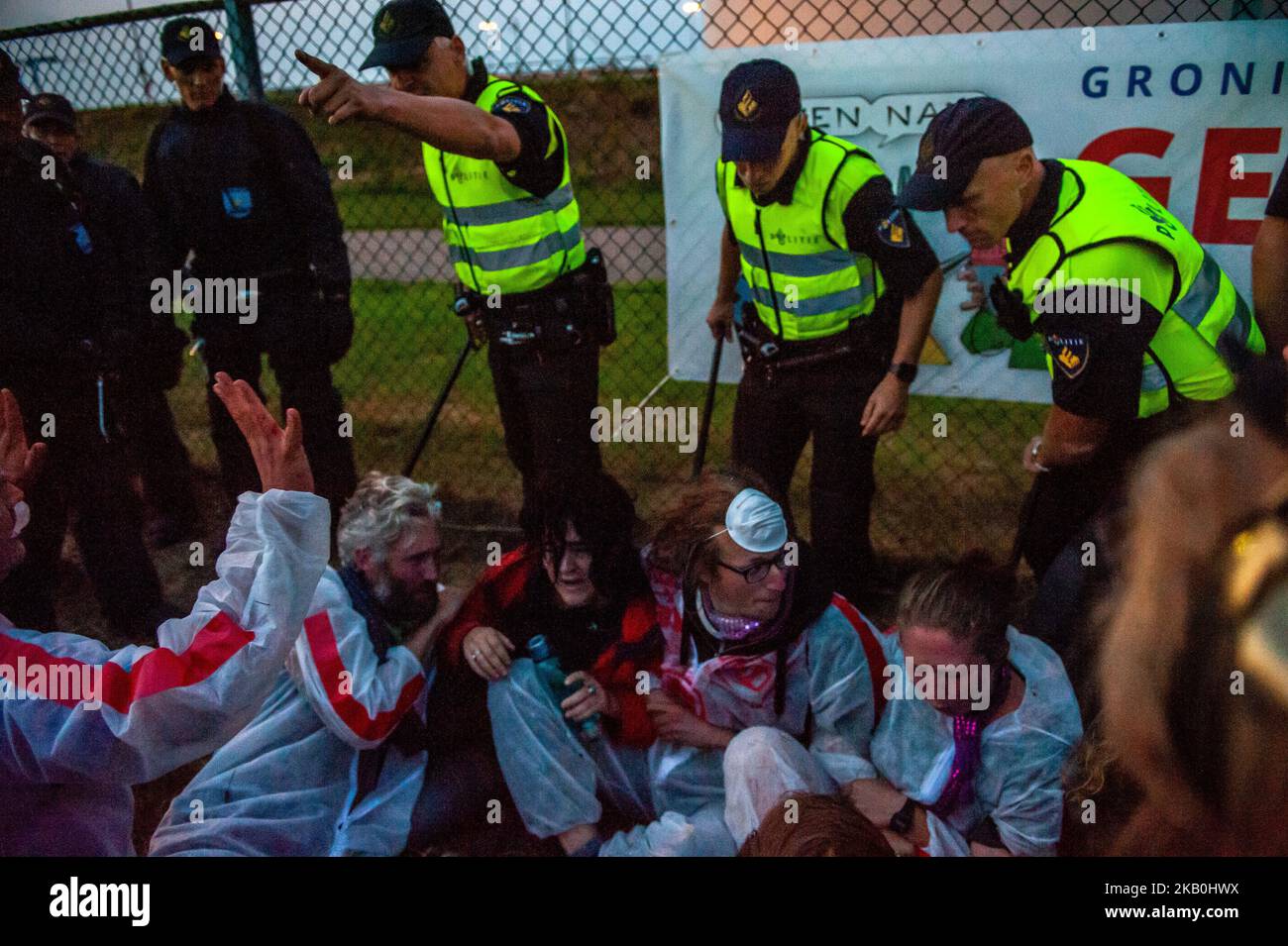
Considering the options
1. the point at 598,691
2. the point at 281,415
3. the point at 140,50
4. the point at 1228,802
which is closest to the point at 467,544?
the point at 281,415

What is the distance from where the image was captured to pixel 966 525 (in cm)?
313

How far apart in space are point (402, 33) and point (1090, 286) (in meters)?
1.62

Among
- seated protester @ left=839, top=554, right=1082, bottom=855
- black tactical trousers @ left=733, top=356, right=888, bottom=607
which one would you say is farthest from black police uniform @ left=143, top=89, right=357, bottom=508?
seated protester @ left=839, top=554, right=1082, bottom=855

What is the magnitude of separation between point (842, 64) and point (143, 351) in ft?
7.55

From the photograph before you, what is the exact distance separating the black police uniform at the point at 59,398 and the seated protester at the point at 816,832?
2194 millimetres

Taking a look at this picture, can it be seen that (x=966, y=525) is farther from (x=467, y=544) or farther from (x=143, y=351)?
(x=143, y=351)

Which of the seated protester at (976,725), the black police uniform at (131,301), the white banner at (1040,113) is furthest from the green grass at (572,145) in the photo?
the seated protester at (976,725)

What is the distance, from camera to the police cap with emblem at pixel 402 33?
7.26 feet

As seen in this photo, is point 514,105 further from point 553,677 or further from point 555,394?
point 553,677

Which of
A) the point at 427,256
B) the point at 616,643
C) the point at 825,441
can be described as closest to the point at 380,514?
the point at 616,643

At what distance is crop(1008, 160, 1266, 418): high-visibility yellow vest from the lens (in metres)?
1.74

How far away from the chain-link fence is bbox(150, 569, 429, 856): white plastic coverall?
0.74 m

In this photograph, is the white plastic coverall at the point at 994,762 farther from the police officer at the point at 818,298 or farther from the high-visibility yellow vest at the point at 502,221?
the high-visibility yellow vest at the point at 502,221

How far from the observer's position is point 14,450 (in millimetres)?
1835
